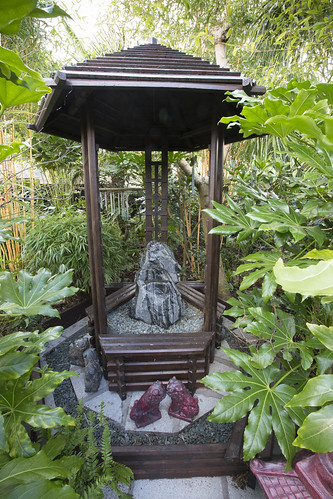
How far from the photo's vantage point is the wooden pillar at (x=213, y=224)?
1597 millimetres

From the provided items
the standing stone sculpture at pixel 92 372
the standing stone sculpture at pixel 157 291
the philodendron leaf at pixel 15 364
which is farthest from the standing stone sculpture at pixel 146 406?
the philodendron leaf at pixel 15 364

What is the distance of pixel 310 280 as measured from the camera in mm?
275

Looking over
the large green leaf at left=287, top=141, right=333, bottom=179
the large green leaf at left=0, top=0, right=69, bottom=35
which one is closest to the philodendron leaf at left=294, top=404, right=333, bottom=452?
the large green leaf at left=287, top=141, right=333, bottom=179

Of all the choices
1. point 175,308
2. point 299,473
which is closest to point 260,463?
point 299,473

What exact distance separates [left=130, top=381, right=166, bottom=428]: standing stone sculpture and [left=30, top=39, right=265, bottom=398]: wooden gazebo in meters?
0.26

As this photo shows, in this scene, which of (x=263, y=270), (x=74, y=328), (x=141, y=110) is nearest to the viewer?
(x=263, y=270)

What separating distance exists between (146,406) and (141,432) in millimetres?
152

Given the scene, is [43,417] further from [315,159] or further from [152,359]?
[315,159]

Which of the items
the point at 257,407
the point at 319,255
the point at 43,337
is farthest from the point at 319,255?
the point at 43,337

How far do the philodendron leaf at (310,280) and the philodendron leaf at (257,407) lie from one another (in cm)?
74

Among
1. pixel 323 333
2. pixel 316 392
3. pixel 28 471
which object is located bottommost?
pixel 28 471

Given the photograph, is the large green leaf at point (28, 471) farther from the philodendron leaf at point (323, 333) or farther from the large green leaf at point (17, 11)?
the large green leaf at point (17, 11)

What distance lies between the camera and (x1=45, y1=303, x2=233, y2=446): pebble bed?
1.44 metres

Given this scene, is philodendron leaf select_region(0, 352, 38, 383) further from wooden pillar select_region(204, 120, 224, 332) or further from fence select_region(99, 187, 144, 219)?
fence select_region(99, 187, 144, 219)
